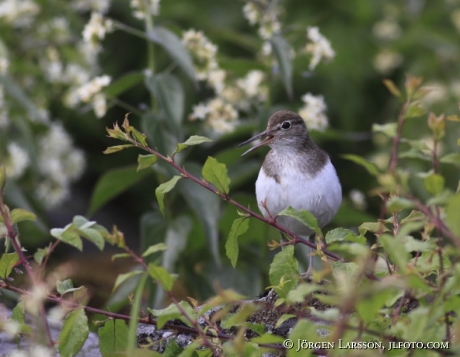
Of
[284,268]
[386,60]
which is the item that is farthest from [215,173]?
[386,60]

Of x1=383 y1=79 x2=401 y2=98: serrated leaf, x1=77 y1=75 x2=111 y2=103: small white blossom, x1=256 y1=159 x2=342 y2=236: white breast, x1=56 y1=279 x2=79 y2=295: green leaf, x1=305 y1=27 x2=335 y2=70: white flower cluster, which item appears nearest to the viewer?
x1=383 y1=79 x2=401 y2=98: serrated leaf

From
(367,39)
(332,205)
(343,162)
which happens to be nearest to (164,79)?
(332,205)

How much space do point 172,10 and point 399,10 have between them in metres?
2.02

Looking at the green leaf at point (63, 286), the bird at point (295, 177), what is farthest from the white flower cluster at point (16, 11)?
the green leaf at point (63, 286)

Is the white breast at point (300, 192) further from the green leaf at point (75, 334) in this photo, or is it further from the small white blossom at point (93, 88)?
the green leaf at point (75, 334)

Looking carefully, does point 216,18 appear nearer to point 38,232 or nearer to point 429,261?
point 38,232

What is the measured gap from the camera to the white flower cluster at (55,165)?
4.60 m

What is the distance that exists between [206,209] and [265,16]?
1149 millimetres

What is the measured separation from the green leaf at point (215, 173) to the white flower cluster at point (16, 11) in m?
3.11

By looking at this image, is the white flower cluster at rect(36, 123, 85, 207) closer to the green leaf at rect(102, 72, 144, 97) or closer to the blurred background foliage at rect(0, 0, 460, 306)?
the blurred background foliage at rect(0, 0, 460, 306)

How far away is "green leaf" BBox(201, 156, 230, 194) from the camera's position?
1.90 meters

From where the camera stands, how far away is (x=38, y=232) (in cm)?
458

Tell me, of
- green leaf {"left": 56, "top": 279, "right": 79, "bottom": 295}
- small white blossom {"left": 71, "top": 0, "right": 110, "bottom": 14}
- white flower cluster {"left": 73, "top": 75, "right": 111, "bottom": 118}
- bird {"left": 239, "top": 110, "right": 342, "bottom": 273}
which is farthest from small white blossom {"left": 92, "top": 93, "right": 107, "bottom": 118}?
green leaf {"left": 56, "top": 279, "right": 79, "bottom": 295}

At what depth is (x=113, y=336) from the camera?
6.73 ft
